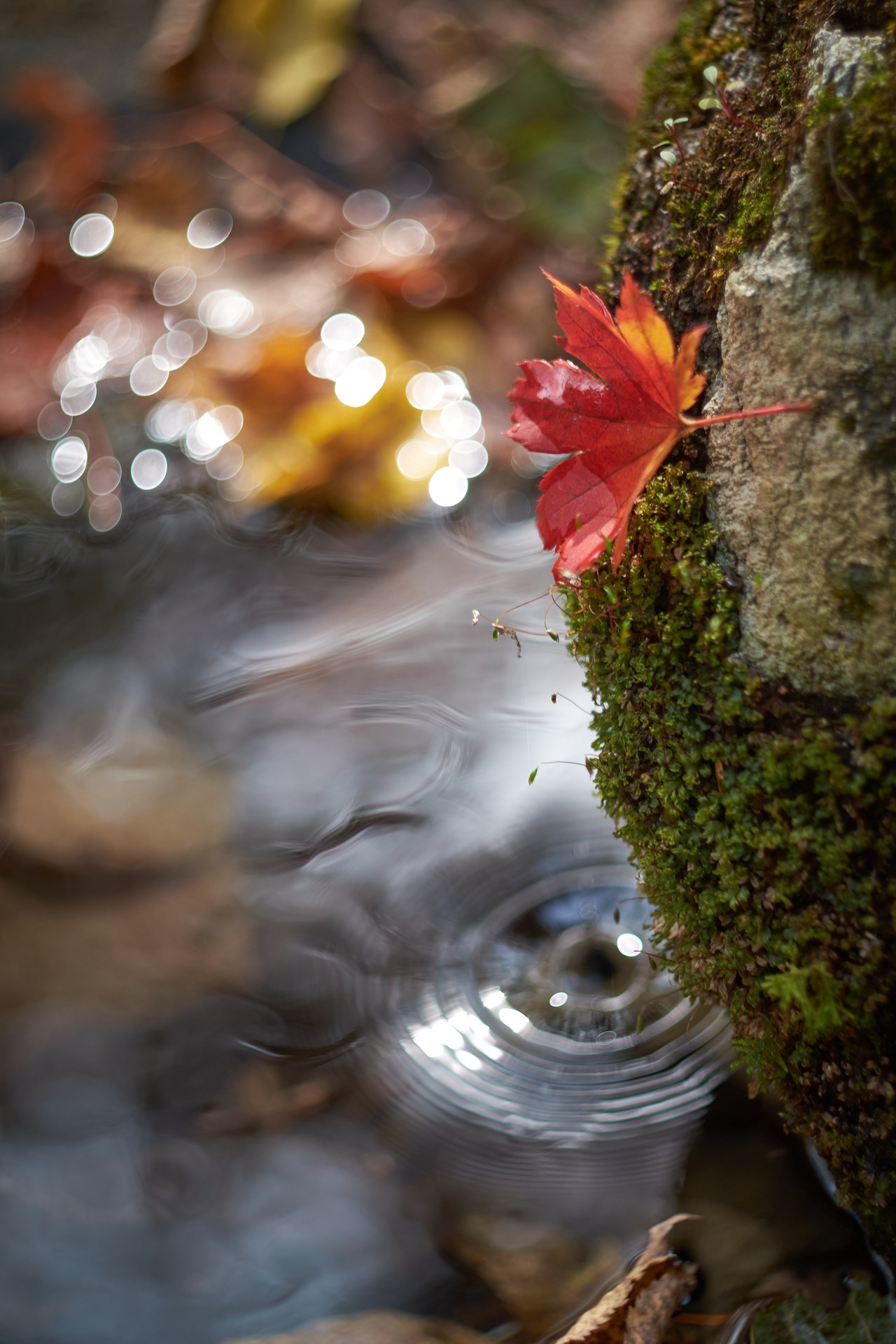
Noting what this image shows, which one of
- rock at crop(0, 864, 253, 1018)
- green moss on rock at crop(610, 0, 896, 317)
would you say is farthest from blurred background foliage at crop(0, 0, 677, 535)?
green moss on rock at crop(610, 0, 896, 317)

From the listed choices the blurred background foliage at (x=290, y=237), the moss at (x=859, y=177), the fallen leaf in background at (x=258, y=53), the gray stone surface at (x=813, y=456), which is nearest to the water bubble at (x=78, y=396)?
the blurred background foliage at (x=290, y=237)

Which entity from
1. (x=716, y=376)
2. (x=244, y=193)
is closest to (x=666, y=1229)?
(x=716, y=376)

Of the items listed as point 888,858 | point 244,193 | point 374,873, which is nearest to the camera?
point 888,858

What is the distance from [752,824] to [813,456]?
0.46 m

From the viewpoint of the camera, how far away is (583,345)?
1216mm

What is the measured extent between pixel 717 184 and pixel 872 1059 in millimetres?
1167

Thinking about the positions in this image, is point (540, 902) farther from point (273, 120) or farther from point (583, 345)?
point (273, 120)

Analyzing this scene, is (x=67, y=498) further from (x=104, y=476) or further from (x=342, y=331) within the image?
(x=342, y=331)

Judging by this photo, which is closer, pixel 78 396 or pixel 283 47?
pixel 78 396

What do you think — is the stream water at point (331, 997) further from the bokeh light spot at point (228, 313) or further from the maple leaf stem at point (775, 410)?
the bokeh light spot at point (228, 313)

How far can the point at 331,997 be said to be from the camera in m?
2.12

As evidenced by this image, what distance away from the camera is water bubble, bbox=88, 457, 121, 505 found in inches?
144

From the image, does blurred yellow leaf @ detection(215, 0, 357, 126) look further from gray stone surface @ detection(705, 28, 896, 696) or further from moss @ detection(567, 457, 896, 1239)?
moss @ detection(567, 457, 896, 1239)

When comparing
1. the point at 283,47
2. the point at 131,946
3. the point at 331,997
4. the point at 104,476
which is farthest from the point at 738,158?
the point at 283,47
